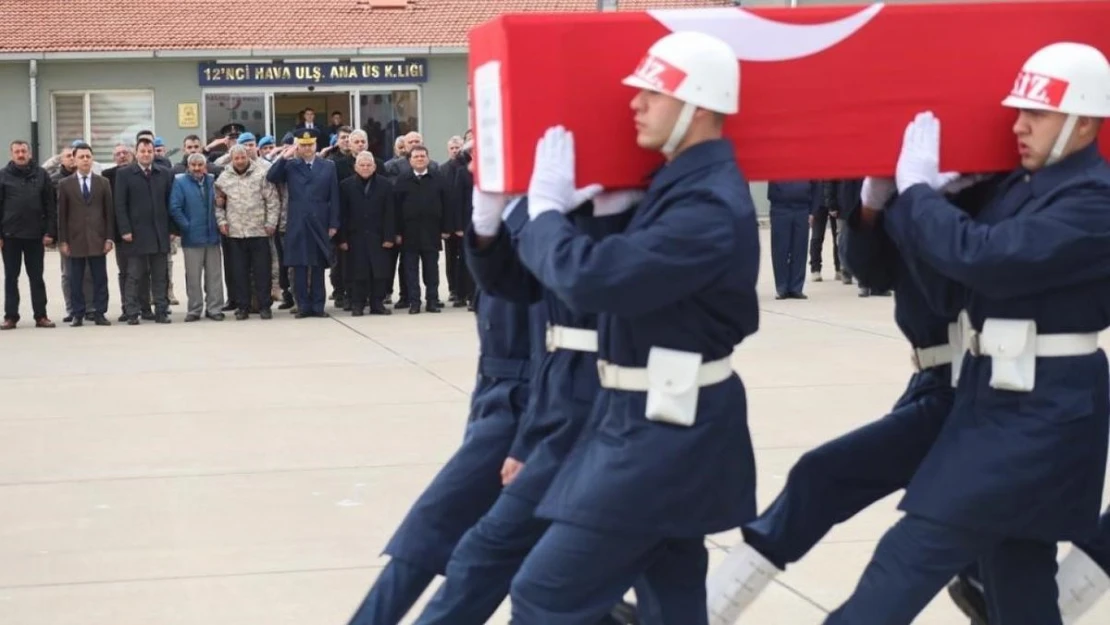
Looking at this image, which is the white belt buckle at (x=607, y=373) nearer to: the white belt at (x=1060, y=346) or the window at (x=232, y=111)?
the white belt at (x=1060, y=346)

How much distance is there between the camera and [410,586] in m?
5.01

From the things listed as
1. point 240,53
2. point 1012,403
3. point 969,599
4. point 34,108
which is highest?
point 240,53

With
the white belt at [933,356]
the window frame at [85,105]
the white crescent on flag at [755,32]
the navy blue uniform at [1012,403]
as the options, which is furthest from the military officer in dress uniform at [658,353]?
the window frame at [85,105]

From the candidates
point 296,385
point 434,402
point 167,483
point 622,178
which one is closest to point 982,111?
point 622,178

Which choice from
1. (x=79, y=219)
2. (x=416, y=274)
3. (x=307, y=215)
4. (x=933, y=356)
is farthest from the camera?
(x=416, y=274)

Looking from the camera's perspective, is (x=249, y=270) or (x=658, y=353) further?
(x=249, y=270)

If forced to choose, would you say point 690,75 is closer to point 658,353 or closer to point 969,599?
point 658,353

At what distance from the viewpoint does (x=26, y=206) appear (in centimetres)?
1692

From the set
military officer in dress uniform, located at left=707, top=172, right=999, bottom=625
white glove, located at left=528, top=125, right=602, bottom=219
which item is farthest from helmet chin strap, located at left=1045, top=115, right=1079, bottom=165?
white glove, located at left=528, top=125, right=602, bottom=219

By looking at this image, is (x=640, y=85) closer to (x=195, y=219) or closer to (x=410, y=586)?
(x=410, y=586)

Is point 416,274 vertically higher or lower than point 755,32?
lower

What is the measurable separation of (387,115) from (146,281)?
1587 centimetres

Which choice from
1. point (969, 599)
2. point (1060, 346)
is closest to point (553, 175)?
point (1060, 346)

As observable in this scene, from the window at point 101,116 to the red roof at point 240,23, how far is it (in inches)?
35.1
